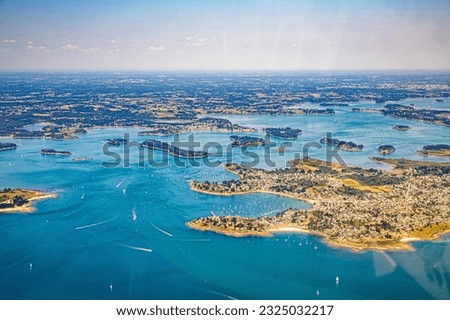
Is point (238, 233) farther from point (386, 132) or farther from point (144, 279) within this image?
point (386, 132)

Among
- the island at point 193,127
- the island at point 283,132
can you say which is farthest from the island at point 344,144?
the island at point 193,127

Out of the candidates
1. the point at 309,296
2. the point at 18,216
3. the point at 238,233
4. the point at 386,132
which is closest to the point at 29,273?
the point at 18,216

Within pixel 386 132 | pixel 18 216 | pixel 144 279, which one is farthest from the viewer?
pixel 386 132

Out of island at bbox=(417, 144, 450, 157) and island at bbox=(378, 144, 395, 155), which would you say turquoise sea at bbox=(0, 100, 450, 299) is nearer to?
island at bbox=(378, 144, 395, 155)


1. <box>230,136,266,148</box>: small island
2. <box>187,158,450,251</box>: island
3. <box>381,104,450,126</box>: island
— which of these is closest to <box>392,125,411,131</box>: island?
<box>381,104,450,126</box>: island

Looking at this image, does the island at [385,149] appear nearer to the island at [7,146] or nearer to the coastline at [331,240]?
the coastline at [331,240]

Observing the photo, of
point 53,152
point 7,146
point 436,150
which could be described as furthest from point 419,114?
point 7,146
